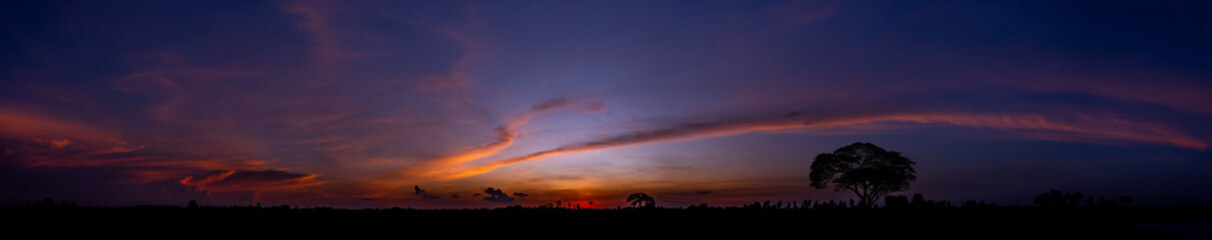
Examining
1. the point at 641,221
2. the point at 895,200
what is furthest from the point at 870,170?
the point at 641,221

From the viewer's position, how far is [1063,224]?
104 ft

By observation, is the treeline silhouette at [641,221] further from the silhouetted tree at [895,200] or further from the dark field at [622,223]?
the silhouetted tree at [895,200]

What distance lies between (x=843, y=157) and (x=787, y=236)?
42322 millimetres

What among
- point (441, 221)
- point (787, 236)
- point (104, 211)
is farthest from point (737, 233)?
point (104, 211)

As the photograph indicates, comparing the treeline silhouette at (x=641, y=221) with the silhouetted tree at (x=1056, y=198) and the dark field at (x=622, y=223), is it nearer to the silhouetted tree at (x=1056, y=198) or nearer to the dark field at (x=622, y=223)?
the dark field at (x=622, y=223)

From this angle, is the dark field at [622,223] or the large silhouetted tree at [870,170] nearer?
the dark field at [622,223]

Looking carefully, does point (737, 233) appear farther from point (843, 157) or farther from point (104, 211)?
point (843, 157)

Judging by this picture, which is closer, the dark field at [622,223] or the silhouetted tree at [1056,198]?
the dark field at [622,223]

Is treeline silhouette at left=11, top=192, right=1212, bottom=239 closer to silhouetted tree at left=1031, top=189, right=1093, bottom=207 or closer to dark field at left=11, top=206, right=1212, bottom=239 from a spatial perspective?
dark field at left=11, top=206, right=1212, bottom=239

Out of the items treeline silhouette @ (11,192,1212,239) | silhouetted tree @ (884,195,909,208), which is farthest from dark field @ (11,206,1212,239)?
silhouetted tree @ (884,195,909,208)

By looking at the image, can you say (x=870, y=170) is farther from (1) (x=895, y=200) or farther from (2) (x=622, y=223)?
(2) (x=622, y=223)

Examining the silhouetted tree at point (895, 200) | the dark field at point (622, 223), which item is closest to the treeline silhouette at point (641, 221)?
the dark field at point (622, 223)

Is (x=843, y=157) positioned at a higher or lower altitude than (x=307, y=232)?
higher

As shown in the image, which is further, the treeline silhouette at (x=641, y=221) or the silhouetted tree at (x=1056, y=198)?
the silhouetted tree at (x=1056, y=198)
